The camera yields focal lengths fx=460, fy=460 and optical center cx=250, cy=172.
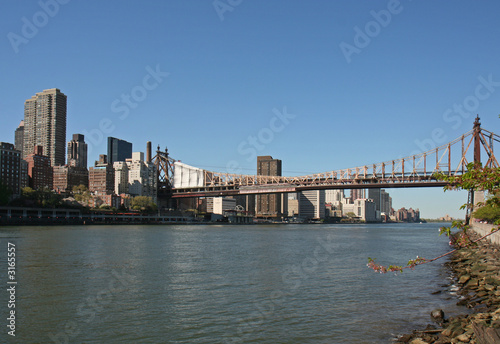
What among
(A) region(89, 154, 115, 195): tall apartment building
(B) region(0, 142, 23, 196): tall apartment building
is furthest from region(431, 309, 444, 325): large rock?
(A) region(89, 154, 115, 195): tall apartment building

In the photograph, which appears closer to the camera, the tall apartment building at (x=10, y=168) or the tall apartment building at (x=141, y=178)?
the tall apartment building at (x=10, y=168)

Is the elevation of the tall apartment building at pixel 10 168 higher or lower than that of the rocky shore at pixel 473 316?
higher

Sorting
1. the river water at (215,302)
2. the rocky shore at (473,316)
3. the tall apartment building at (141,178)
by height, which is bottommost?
the river water at (215,302)

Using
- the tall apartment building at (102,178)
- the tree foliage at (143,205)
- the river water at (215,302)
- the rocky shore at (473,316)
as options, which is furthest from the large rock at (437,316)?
the tall apartment building at (102,178)

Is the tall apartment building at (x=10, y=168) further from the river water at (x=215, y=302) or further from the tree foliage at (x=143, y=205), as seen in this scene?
the river water at (x=215, y=302)

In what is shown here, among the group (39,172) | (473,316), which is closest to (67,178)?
(39,172)

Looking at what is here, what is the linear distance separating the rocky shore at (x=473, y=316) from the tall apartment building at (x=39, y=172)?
150 metres

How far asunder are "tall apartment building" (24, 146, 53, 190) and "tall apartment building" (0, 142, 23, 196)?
30.9m

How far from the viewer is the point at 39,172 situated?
15500 cm

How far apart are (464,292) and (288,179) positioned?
88.0m

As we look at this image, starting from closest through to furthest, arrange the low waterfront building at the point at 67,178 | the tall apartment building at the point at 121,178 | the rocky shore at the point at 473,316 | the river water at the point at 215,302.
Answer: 1. the rocky shore at the point at 473,316
2. the river water at the point at 215,302
3. the tall apartment building at the point at 121,178
4. the low waterfront building at the point at 67,178

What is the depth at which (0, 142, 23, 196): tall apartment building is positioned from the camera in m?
115

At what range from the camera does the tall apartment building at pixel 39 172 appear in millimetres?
152125

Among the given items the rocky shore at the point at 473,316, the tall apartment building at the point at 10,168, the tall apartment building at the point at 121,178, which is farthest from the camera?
the tall apartment building at the point at 121,178
